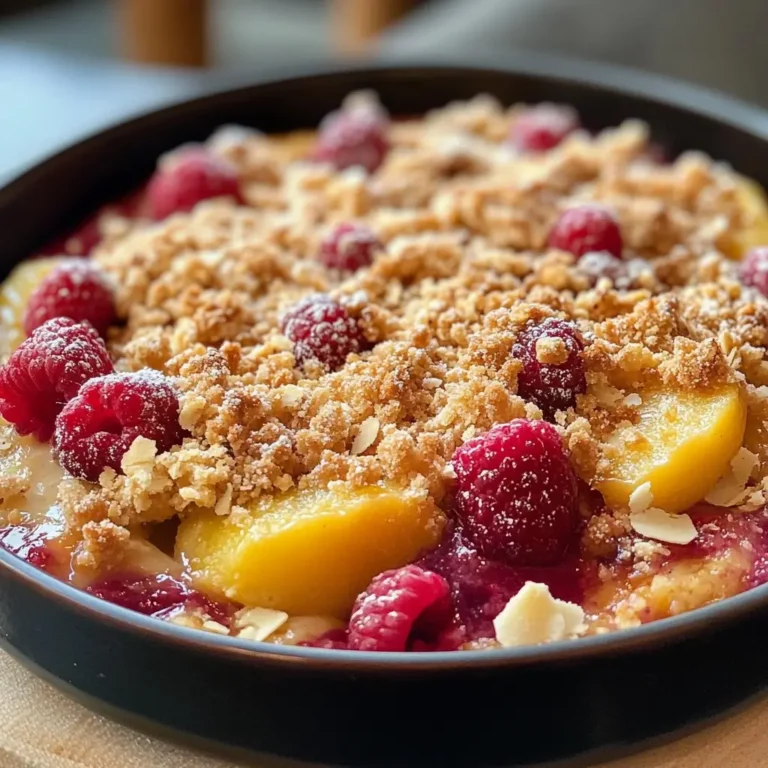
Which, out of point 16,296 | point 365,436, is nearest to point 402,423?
point 365,436

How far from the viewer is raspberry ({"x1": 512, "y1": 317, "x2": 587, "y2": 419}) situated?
126 centimetres

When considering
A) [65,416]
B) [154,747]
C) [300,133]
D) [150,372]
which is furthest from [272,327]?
[300,133]

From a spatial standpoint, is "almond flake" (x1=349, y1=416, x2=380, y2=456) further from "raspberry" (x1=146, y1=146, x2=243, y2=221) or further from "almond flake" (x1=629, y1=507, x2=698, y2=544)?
"raspberry" (x1=146, y1=146, x2=243, y2=221)

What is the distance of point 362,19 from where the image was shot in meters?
3.96

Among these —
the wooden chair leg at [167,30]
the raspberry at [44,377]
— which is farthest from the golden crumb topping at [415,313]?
the wooden chair leg at [167,30]

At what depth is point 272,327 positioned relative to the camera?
4.74 feet

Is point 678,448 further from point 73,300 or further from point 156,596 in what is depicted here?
point 73,300

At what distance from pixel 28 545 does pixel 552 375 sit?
2.01 feet

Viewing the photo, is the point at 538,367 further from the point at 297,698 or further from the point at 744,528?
the point at 297,698

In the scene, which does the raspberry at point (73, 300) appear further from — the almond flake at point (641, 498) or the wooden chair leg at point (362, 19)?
the wooden chair leg at point (362, 19)

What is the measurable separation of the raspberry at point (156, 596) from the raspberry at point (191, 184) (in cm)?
87

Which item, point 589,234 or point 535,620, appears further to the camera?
point 589,234

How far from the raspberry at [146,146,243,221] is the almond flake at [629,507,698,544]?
3.25ft

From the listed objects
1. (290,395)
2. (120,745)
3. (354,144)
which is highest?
(354,144)
